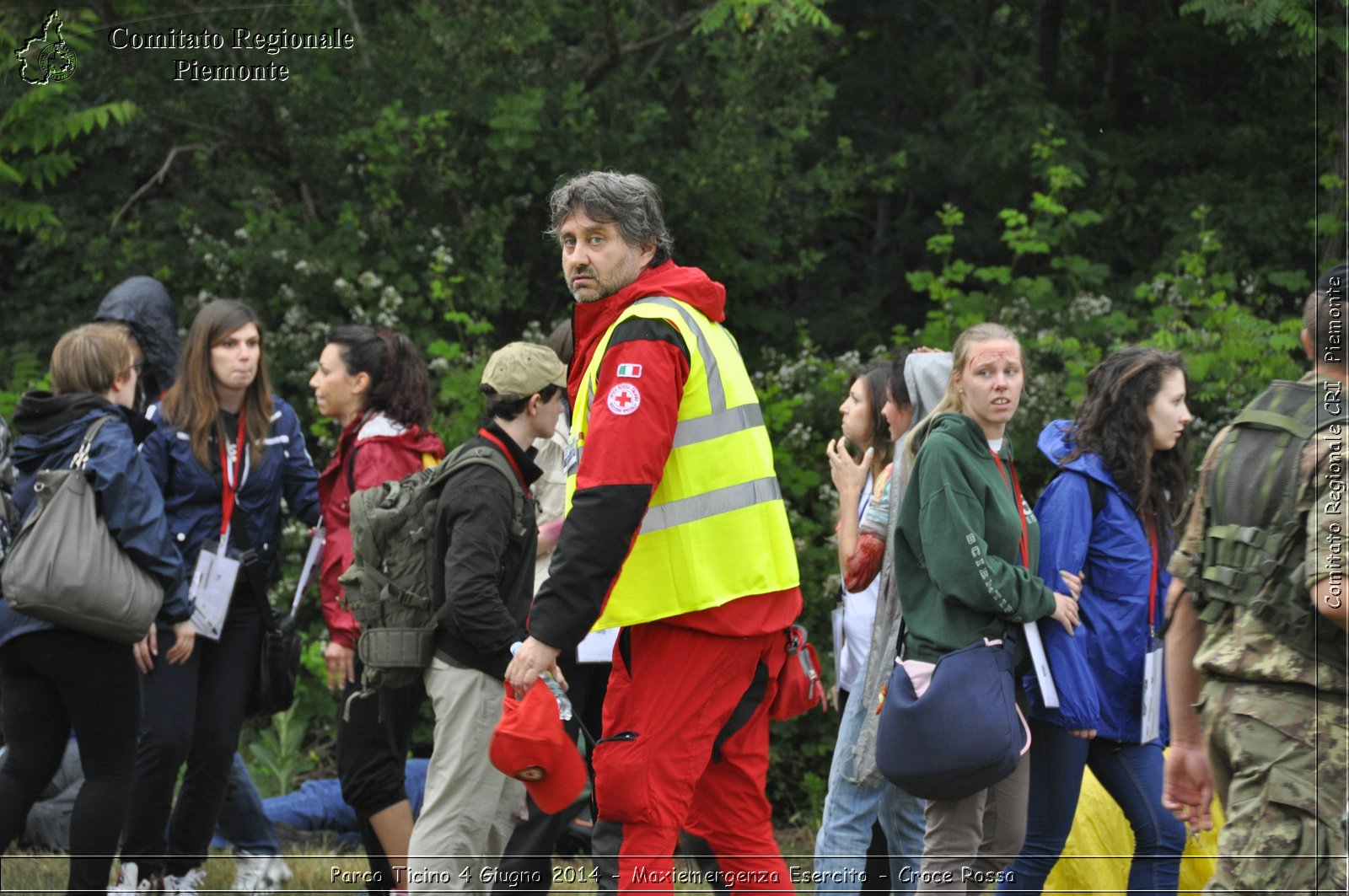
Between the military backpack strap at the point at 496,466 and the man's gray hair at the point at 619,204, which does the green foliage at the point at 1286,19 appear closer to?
the man's gray hair at the point at 619,204

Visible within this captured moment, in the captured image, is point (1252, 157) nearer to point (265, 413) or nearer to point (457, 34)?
point (457, 34)

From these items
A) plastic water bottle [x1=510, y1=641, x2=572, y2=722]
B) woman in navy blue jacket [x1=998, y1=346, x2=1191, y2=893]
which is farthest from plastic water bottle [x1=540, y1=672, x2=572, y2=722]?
woman in navy blue jacket [x1=998, y1=346, x2=1191, y2=893]

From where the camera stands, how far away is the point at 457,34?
366 inches

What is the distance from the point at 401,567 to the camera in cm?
450

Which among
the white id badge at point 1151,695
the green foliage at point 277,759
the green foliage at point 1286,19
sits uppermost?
the green foliage at point 1286,19

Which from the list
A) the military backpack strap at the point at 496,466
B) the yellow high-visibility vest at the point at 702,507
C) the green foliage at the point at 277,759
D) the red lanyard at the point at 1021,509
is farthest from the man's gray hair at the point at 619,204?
the green foliage at the point at 277,759

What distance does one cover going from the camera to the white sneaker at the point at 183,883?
509 centimetres

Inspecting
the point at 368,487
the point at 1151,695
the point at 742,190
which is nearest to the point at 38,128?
the point at 368,487

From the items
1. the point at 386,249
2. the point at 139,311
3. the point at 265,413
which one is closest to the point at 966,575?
the point at 265,413

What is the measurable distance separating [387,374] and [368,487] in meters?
0.49

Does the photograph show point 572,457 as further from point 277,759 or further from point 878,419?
point 277,759

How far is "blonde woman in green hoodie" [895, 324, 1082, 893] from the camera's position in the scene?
3.96 metres

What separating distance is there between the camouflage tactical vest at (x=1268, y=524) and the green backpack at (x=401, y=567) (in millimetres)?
2133

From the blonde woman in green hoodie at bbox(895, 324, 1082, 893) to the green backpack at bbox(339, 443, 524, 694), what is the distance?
1283 mm
